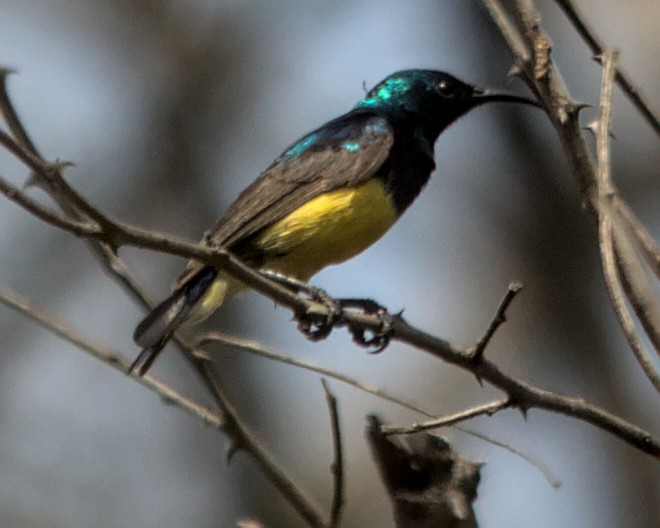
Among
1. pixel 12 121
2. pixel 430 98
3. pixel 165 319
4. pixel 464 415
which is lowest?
pixel 464 415

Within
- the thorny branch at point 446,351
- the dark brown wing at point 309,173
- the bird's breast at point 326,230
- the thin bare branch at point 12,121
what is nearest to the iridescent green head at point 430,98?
the dark brown wing at point 309,173

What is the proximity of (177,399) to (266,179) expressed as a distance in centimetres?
191

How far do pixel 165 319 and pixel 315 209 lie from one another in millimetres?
897

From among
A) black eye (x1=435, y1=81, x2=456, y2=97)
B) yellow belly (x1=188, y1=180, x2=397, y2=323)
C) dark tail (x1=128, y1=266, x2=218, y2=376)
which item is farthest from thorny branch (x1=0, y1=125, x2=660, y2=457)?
black eye (x1=435, y1=81, x2=456, y2=97)

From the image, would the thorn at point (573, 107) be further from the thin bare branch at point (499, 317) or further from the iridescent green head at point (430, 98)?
the iridescent green head at point (430, 98)

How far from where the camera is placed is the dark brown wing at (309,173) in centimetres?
473

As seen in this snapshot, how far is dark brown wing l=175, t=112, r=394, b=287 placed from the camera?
473cm

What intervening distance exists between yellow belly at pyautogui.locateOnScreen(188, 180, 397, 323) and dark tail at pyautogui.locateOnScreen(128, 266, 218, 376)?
0.21 ft

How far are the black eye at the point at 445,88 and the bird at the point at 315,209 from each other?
590 millimetres

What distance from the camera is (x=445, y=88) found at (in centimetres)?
594

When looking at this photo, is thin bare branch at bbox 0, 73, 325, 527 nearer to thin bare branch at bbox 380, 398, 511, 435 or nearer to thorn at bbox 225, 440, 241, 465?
thorn at bbox 225, 440, 241, 465

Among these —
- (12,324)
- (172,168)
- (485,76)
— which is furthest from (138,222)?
(485,76)

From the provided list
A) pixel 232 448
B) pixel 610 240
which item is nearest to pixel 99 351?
pixel 232 448

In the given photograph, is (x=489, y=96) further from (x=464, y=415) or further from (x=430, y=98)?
(x=464, y=415)
